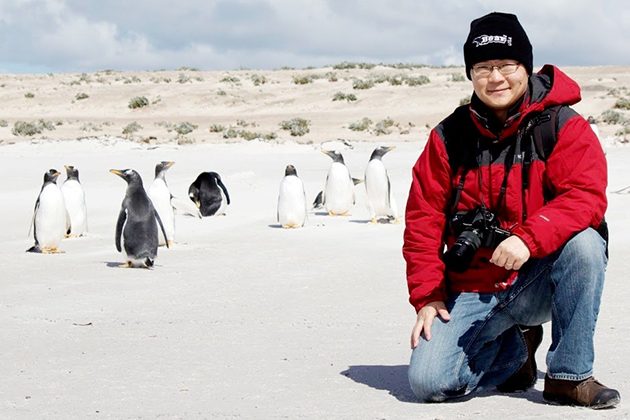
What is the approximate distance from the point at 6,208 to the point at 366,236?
16.5 ft

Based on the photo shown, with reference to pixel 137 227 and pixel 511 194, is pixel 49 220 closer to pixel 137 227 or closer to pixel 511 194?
pixel 137 227

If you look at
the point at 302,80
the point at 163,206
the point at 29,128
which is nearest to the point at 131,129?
the point at 29,128

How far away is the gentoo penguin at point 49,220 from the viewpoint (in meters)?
8.80

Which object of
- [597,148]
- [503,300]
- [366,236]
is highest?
[597,148]

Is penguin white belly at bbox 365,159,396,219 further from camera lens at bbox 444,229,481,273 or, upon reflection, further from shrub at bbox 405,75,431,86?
shrub at bbox 405,75,431,86

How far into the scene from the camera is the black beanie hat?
3551mm

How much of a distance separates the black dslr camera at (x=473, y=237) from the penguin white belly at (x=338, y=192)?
26.6 feet

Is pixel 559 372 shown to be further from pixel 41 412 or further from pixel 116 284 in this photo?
pixel 116 284

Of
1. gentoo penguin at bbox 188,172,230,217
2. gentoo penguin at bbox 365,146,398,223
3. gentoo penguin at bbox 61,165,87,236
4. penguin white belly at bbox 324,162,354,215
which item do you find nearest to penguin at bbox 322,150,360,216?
penguin white belly at bbox 324,162,354,215

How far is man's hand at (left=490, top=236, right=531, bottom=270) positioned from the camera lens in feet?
0.37

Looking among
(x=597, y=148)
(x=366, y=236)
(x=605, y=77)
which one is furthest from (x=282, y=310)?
(x=605, y=77)

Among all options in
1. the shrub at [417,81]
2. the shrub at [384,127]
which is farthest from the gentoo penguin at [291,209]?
the shrub at [417,81]

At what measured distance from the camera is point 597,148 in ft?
11.5

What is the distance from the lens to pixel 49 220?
8.90m
